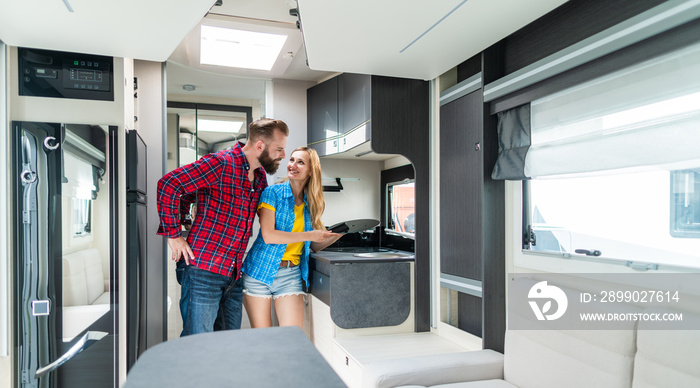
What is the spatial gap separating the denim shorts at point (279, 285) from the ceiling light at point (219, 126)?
5.18 ft

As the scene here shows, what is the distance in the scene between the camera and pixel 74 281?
2.10m

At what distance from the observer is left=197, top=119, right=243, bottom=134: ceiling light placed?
12.0 ft

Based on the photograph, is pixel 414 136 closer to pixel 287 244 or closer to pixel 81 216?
pixel 287 244

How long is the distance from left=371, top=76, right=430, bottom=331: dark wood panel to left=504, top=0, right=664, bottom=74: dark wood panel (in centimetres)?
73

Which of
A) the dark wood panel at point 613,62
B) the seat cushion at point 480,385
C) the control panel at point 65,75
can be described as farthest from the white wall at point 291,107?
the seat cushion at point 480,385

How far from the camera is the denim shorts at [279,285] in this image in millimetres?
2584

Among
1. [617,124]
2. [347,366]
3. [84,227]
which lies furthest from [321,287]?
[617,124]

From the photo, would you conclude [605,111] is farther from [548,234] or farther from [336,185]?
[336,185]

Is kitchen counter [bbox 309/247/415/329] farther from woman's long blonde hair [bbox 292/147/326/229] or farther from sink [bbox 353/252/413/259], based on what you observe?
woman's long blonde hair [bbox 292/147/326/229]

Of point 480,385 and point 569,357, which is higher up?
point 569,357

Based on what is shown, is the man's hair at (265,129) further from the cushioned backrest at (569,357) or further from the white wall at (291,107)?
the cushioned backrest at (569,357)

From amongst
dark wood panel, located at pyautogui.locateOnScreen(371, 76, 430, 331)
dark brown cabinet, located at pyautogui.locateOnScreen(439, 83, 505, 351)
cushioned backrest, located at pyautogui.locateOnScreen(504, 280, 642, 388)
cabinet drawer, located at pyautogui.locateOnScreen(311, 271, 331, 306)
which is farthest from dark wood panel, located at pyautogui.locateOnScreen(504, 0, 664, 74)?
cabinet drawer, located at pyautogui.locateOnScreen(311, 271, 331, 306)

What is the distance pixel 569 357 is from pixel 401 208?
5.81 ft

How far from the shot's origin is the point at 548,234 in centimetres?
197
